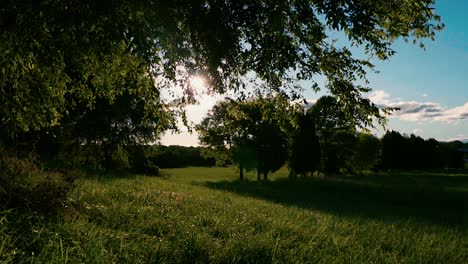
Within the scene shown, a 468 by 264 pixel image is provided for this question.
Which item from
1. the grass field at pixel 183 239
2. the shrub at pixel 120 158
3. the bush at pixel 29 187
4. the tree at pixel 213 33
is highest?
the tree at pixel 213 33

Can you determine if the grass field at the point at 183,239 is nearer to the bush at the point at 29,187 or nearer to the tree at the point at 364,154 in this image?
the bush at the point at 29,187

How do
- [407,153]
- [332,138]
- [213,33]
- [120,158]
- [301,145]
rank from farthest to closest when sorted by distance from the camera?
[407,153] < [332,138] < [301,145] < [120,158] < [213,33]

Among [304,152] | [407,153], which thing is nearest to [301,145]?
[304,152]

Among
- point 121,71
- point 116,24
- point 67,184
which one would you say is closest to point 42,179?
point 67,184

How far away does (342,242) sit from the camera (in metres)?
9.03

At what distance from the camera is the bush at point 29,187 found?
7196 mm

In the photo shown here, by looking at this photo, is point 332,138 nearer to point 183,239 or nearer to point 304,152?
point 304,152

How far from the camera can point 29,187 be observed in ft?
25.8

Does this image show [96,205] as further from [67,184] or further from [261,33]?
[261,33]

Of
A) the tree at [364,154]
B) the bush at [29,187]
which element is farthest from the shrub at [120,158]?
the tree at [364,154]

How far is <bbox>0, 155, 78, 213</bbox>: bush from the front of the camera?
23.6 feet

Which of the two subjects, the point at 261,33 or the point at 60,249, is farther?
the point at 261,33

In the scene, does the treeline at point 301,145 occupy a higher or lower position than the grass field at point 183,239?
higher

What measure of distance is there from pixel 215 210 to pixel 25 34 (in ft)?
22.2
